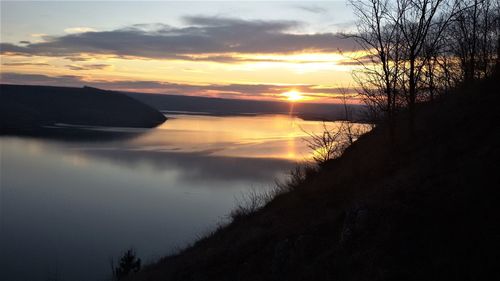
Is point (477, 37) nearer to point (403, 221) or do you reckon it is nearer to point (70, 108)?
point (403, 221)

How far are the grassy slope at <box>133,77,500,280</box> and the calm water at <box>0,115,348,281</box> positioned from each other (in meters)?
8.27

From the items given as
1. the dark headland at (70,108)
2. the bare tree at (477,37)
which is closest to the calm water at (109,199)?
the bare tree at (477,37)

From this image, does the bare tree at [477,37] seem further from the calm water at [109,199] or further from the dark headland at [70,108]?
the dark headland at [70,108]

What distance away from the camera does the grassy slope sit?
6109mm

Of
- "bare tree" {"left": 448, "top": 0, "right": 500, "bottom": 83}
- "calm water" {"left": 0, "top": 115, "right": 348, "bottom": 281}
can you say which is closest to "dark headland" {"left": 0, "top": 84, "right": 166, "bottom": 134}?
"calm water" {"left": 0, "top": 115, "right": 348, "bottom": 281}

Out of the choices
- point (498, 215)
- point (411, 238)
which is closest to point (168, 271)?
point (411, 238)

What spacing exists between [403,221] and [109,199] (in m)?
26.5

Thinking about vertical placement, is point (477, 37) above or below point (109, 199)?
above

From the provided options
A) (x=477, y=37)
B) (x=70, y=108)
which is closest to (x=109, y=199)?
(x=477, y=37)

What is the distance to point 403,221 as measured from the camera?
23.3ft

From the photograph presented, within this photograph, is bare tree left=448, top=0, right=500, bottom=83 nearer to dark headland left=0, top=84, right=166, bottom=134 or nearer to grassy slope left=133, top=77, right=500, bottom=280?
grassy slope left=133, top=77, right=500, bottom=280

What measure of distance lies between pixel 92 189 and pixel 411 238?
101 ft

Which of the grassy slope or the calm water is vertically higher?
the grassy slope

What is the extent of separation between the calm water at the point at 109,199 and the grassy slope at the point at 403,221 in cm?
827
